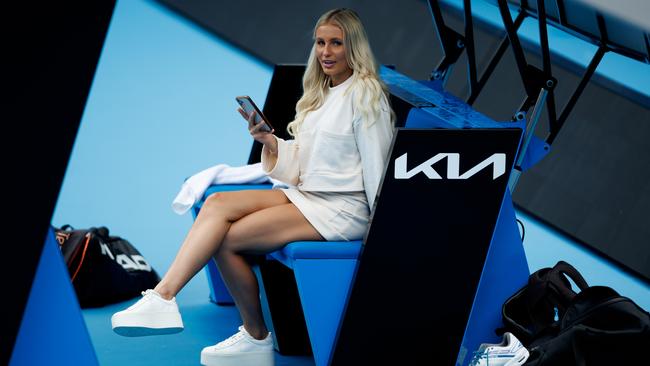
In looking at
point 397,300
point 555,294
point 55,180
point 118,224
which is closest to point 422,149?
point 397,300

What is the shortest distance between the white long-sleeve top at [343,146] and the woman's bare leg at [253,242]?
174 millimetres

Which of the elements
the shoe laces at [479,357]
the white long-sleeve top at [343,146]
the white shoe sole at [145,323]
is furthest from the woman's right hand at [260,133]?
the shoe laces at [479,357]

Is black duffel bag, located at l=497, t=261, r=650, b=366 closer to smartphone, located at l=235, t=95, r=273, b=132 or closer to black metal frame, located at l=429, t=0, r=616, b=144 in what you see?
black metal frame, located at l=429, t=0, r=616, b=144

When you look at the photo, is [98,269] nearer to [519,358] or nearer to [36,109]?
[519,358]

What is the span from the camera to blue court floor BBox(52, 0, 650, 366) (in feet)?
14.6

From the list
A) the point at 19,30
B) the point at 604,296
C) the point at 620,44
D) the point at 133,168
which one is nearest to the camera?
the point at 19,30

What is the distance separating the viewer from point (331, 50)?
3.76m

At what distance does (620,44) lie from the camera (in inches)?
164

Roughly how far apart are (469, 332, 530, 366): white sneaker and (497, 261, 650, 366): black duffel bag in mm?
45

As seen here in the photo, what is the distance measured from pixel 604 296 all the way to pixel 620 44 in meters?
1.38

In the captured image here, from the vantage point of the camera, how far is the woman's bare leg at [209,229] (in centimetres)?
343

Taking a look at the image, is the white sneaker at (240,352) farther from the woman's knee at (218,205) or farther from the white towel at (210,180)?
the white towel at (210,180)

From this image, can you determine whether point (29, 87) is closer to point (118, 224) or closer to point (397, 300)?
point (397, 300)

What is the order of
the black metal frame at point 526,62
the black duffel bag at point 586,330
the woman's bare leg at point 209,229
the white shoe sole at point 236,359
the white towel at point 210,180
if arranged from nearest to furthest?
the black duffel bag at point 586,330, the woman's bare leg at point 209,229, the white shoe sole at point 236,359, the black metal frame at point 526,62, the white towel at point 210,180
